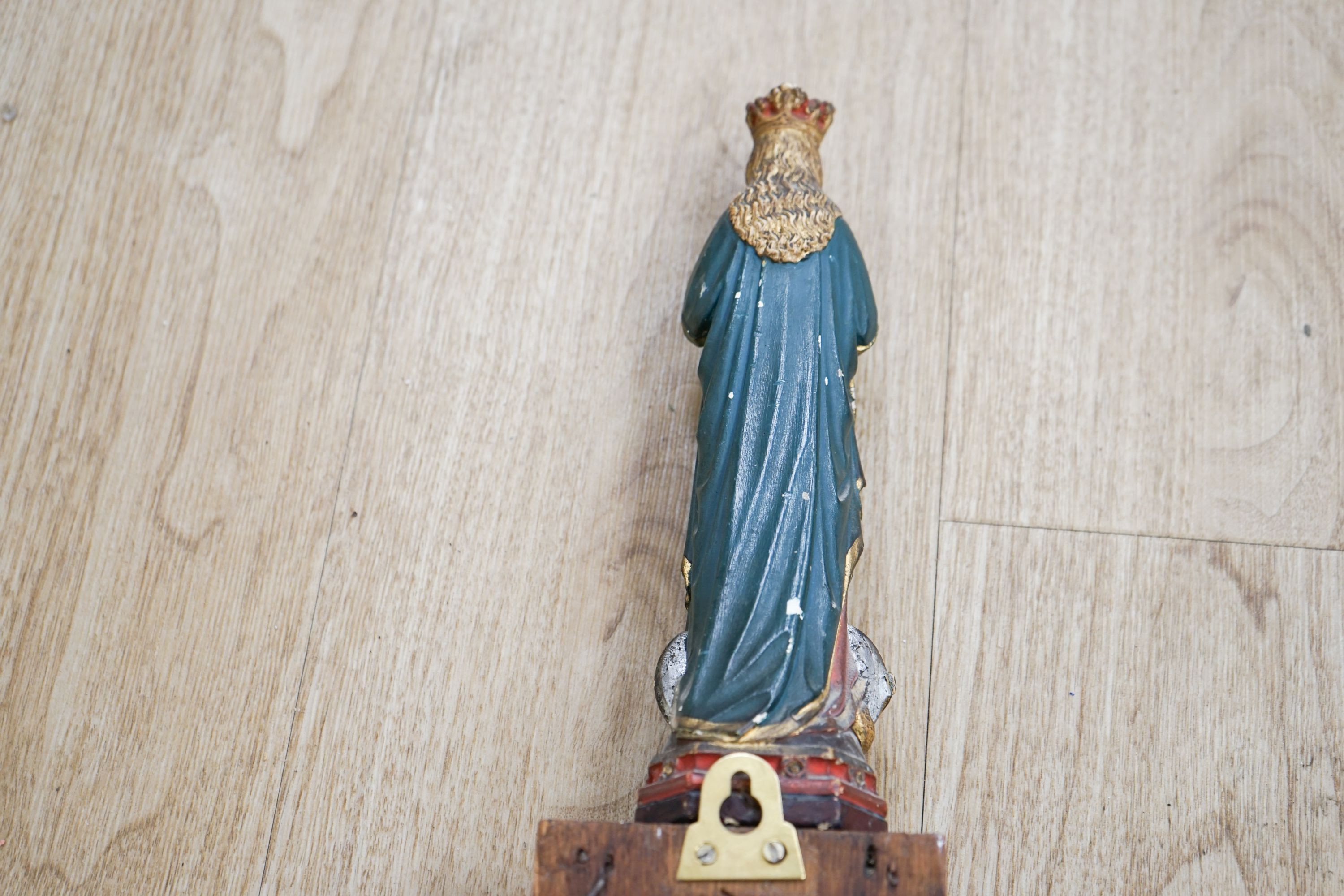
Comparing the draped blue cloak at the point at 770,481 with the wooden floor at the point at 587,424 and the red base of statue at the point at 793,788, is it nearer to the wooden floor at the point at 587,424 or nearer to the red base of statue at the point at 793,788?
the red base of statue at the point at 793,788

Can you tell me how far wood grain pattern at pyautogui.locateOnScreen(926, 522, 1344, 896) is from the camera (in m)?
1.49

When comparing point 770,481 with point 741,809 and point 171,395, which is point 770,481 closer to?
point 741,809

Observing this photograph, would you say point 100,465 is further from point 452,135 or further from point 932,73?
point 932,73

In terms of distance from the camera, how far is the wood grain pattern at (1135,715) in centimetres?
149

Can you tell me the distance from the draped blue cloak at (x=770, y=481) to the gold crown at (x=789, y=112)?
0.14 meters

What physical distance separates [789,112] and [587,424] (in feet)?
1.68

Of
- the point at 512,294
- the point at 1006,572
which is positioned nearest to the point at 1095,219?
the point at 1006,572

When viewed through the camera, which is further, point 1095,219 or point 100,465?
point 1095,219

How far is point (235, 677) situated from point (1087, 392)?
4.07ft

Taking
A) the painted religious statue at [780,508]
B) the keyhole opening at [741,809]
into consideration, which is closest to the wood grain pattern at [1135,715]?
the painted religious statue at [780,508]

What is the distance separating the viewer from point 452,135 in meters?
1.88

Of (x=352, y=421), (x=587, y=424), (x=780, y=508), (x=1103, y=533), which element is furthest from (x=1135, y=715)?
(x=352, y=421)

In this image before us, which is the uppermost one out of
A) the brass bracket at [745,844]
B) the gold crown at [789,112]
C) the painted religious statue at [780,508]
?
the gold crown at [789,112]

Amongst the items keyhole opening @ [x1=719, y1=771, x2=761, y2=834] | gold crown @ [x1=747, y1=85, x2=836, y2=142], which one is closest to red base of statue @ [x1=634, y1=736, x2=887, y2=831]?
keyhole opening @ [x1=719, y1=771, x2=761, y2=834]
